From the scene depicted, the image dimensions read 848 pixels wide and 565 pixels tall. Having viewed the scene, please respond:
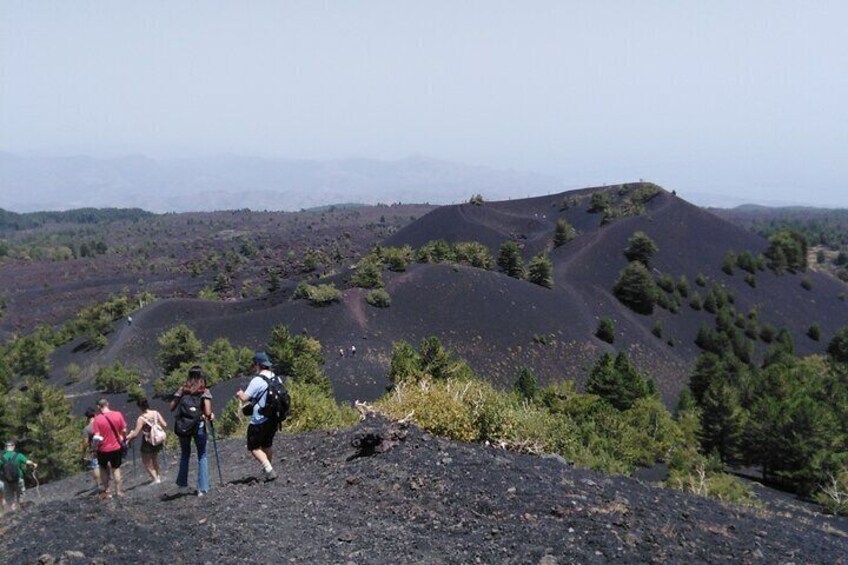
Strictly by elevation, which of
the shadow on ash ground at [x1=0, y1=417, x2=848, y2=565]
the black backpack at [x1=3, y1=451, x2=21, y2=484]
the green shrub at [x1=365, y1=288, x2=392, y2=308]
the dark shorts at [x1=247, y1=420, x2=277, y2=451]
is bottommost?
the green shrub at [x1=365, y1=288, x2=392, y2=308]

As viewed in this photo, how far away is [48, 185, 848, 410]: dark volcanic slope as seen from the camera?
120 feet

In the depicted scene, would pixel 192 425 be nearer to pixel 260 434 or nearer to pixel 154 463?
pixel 260 434

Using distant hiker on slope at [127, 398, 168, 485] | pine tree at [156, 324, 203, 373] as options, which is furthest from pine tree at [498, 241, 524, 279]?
distant hiker on slope at [127, 398, 168, 485]

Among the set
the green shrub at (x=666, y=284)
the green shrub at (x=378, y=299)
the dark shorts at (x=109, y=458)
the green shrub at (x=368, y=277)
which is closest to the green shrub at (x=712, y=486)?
the dark shorts at (x=109, y=458)

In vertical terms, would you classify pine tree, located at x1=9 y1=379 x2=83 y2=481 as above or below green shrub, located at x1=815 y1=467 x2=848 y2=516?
above

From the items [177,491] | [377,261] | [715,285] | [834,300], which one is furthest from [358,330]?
[834,300]

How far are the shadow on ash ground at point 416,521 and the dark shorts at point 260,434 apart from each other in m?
0.62

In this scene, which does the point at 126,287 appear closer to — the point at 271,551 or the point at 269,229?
the point at 269,229

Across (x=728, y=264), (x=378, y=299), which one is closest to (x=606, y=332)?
(x=378, y=299)

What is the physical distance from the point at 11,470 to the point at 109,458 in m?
2.34

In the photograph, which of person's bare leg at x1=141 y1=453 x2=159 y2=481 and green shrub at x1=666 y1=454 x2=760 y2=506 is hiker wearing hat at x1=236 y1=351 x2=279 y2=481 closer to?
person's bare leg at x1=141 y1=453 x2=159 y2=481

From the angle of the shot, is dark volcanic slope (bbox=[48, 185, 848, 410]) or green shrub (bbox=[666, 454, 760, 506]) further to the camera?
dark volcanic slope (bbox=[48, 185, 848, 410])

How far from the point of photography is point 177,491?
9.02m

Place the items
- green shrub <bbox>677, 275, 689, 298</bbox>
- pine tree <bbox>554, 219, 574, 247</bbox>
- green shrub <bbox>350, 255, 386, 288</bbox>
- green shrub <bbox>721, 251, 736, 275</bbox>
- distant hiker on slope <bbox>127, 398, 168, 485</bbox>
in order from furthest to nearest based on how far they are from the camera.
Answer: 1. pine tree <bbox>554, 219, 574, 247</bbox>
2. green shrub <bbox>721, 251, 736, 275</bbox>
3. green shrub <bbox>677, 275, 689, 298</bbox>
4. green shrub <bbox>350, 255, 386, 288</bbox>
5. distant hiker on slope <bbox>127, 398, 168, 485</bbox>
